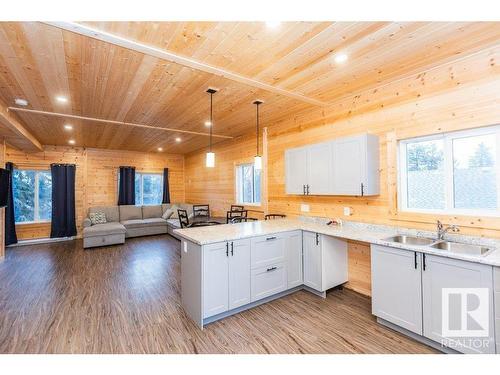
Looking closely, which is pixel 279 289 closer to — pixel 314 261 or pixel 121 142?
pixel 314 261

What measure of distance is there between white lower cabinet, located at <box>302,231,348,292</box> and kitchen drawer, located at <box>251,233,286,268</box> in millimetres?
385

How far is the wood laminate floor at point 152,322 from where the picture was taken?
228cm

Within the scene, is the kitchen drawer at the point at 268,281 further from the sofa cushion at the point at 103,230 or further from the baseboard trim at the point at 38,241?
the baseboard trim at the point at 38,241

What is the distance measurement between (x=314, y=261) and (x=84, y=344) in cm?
269

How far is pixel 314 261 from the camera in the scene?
3301 millimetres

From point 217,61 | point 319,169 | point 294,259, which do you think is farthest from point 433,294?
point 217,61

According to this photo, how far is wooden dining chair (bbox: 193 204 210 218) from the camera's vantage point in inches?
283

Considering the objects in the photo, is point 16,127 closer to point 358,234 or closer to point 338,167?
point 338,167

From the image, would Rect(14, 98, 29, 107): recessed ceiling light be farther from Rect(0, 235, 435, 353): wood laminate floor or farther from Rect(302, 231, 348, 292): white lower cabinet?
Rect(302, 231, 348, 292): white lower cabinet

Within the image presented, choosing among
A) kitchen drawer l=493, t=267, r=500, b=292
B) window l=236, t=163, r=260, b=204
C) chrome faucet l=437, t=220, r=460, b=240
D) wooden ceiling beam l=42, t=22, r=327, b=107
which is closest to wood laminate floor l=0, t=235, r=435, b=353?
kitchen drawer l=493, t=267, r=500, b=292

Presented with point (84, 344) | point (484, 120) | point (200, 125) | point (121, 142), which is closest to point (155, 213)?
point (121, 142)

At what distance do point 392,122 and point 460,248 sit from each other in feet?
5.24

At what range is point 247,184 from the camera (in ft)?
20.1

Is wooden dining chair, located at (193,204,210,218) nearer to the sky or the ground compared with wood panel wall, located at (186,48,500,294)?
nearer to the ground
